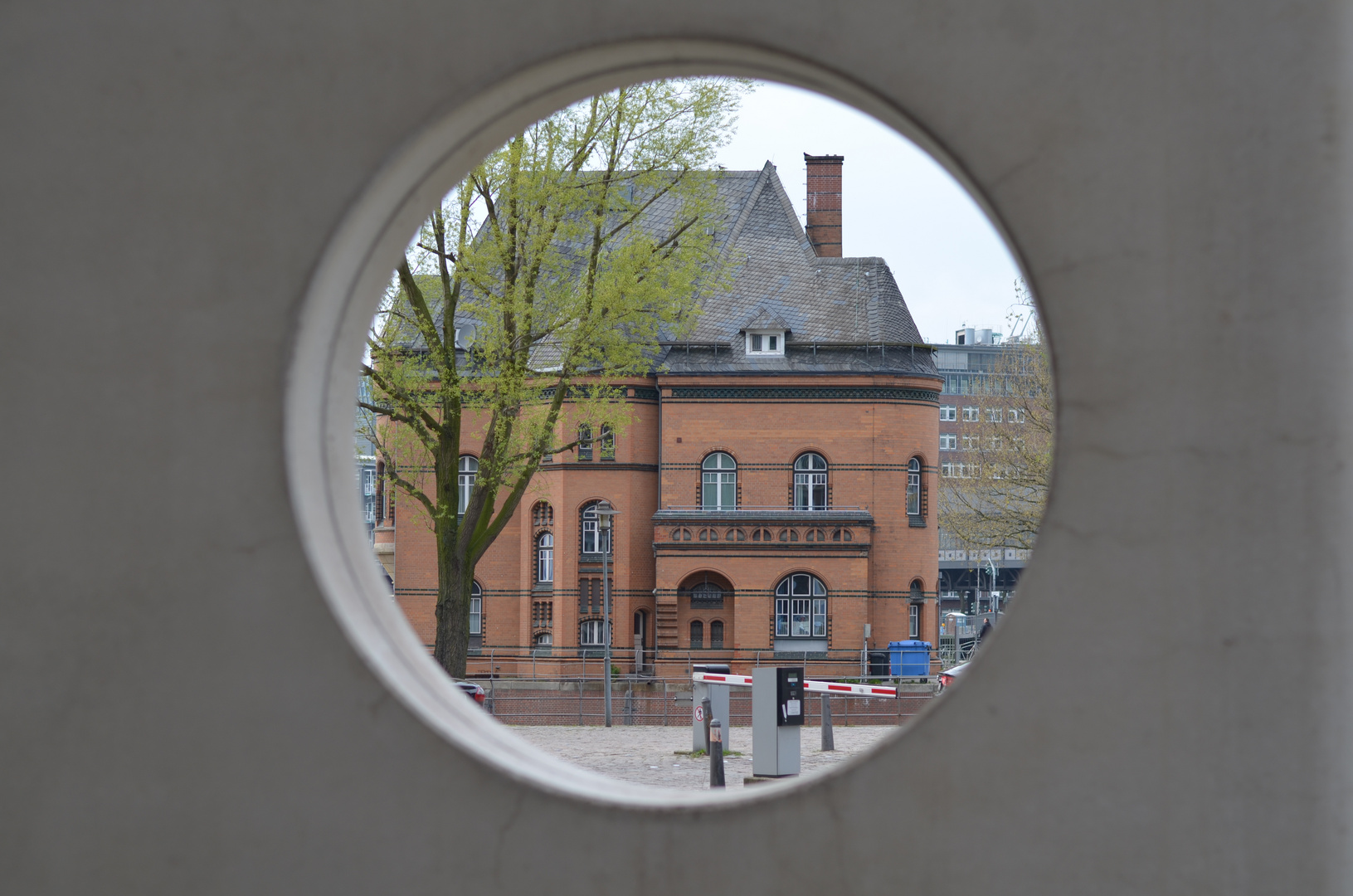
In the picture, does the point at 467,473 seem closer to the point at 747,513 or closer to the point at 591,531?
the point at 591,531

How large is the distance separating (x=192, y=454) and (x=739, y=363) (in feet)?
102

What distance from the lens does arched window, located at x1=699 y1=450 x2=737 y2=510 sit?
33812 millimetres

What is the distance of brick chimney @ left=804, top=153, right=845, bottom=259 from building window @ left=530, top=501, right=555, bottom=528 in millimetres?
11896

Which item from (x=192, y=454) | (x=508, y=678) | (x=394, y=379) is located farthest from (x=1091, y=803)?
(x=508, y=678)

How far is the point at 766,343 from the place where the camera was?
1347 inches

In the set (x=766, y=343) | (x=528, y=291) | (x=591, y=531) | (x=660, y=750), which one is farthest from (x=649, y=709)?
(x=528, y=291)

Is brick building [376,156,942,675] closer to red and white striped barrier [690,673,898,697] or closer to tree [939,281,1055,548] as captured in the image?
tree [939,281,1055,548]

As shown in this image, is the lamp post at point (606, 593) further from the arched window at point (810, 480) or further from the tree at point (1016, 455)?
the tree at point (1016, 455)

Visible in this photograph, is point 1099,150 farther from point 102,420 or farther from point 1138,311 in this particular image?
point 102,420

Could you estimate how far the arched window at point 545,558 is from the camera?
34875 mm

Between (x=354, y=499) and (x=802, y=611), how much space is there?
3047 cm

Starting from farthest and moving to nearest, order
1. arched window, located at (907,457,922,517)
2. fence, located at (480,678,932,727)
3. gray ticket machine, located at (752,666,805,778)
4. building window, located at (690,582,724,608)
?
arched window, located at (907,457,922,517) < building window, located at (690,582,724,608) < fence, located at (480,678,932,727) < gray ticket machine, located at (752,666,805,778)

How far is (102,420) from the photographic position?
3.08 metres

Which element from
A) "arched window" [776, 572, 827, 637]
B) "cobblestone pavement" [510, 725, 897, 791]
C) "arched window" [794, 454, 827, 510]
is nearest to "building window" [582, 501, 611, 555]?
"arched window" [776, 572, 827, 637]
